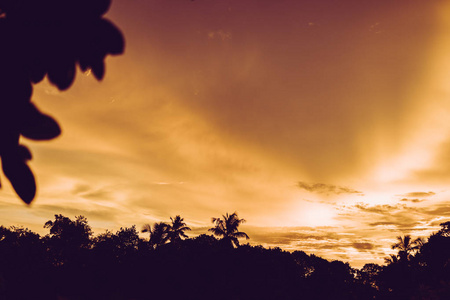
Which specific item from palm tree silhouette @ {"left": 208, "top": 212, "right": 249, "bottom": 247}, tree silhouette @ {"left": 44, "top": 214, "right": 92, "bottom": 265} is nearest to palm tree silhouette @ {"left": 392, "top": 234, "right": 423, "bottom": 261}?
palm tree silhouette @ {"left": 208, "top": 212, "right": 249, "bottom": 247}

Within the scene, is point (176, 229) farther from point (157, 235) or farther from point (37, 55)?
point (37, 55)

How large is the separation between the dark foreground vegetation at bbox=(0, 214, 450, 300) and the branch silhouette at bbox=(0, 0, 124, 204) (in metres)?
12.0

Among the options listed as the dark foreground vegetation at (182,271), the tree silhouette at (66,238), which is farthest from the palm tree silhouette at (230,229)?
the tree silhouette at (66,238)

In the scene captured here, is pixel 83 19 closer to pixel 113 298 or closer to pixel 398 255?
pixel 113 298

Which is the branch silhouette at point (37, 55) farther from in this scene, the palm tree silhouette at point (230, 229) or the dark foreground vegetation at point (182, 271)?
the palm tree silhouette at point (230, 229)

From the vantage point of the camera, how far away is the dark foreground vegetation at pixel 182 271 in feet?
79.5

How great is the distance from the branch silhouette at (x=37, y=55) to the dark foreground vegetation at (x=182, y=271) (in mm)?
12010

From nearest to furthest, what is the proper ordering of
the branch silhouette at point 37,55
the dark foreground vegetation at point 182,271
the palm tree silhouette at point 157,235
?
the branch silhouette at point 37,55
the dark foreground vegetation at point 182,271
the palm tree silhouette at point 157,235

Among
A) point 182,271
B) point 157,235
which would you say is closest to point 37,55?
point 182,271

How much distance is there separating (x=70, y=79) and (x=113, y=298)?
2458cm

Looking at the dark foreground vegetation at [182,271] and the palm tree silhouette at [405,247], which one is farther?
the palm tree silhouette at [405,247]

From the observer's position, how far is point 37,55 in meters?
1.15

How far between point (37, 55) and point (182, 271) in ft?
101

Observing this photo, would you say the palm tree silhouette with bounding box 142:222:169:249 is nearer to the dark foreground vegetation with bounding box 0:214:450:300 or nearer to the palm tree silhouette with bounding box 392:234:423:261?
the dark foreground vegetation with bounding box 0:214:450:300
